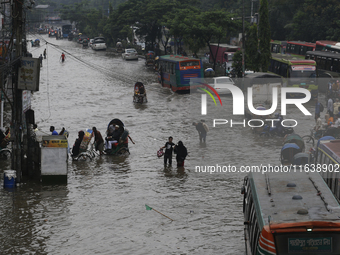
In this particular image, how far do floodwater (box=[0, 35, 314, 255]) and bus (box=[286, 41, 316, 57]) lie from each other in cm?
2269

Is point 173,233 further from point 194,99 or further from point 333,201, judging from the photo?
point 194,99

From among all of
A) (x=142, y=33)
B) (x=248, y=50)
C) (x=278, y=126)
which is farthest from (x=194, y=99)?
(x=142, y=33)

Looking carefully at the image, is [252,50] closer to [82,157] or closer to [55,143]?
[82,157]

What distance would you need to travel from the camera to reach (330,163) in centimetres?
1298

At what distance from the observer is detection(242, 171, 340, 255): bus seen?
8.08m


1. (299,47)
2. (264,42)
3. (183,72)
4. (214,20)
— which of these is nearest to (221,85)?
(183,72)

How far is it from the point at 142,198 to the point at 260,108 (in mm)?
13668

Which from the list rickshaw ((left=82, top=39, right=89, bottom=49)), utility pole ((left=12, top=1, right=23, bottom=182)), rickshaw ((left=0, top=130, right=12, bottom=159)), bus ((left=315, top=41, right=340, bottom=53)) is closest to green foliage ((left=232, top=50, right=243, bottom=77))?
bus ((left=315, top=41, right=340, bottom=53))

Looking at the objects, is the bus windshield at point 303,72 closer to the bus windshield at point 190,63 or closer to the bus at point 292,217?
the bus windshield at point 190,63

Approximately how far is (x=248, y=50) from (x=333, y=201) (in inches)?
1454

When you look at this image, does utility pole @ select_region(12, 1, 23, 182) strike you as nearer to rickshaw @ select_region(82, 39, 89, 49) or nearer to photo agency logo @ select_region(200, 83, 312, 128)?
photo agency logo @ select_region(200, 83, 312, 128)

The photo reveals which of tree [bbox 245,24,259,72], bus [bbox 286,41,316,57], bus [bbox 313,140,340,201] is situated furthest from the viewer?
bus [bbox 286,41,316,57]

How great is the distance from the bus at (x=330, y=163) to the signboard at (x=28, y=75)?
944cm

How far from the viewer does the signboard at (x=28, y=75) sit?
17891 millimetres
